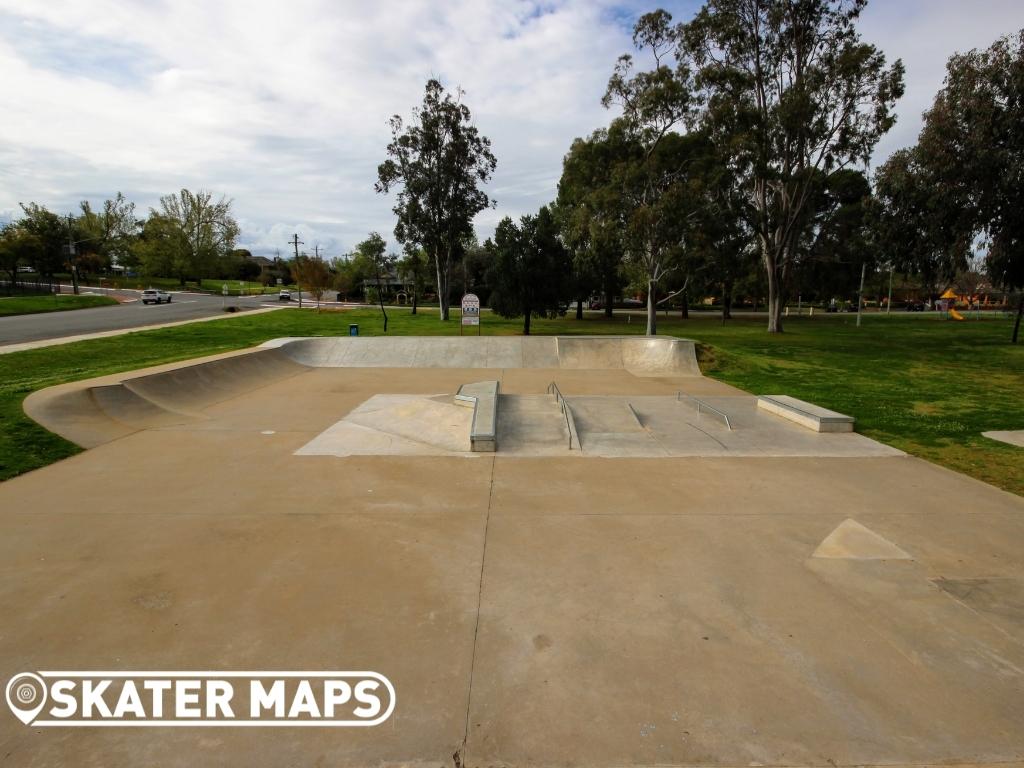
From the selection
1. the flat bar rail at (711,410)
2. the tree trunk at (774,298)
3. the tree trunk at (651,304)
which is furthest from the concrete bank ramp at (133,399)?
the tree trunk at (774,298)

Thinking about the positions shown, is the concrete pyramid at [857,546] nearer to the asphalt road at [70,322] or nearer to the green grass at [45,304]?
the asphalt road at [70,322]

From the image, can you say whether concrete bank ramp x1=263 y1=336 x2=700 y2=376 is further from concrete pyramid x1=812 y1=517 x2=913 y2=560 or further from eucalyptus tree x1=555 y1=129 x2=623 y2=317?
concrete pyramid x1=812 y1=517 x2=913 y2=560

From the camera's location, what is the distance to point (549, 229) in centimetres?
3241

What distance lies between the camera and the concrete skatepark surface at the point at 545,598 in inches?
115

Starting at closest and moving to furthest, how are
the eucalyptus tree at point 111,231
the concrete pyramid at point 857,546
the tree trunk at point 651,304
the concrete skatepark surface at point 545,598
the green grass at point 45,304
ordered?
1. the concrete skatepark surface at point 545,598
2. the concrete pyramid at point 857,546
3. the tree trunk at point 651,304
4. the green grass at point 45,304
5. the eucalyptus tree at point 111,231

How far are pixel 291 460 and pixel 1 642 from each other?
13.9ft

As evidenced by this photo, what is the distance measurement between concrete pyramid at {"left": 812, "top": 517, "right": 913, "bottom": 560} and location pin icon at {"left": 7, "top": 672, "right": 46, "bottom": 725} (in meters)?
6.03

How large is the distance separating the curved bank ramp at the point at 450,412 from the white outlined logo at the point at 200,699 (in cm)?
491

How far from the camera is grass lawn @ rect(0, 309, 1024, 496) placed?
8.34 meters

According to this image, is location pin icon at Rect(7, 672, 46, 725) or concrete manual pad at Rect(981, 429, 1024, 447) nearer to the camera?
location pin icon at Rect(7, 672, 46, 725)

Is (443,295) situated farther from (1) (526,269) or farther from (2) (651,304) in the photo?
(2) (651,304)

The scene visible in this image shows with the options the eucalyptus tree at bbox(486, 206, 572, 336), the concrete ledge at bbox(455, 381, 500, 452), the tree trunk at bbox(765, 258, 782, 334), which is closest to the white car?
the eucalyptus tree at bbox(486, 206, 572, 336)

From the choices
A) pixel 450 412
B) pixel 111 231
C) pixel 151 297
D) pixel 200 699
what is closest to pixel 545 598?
pixel 200 699

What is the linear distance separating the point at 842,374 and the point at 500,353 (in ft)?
39.0
